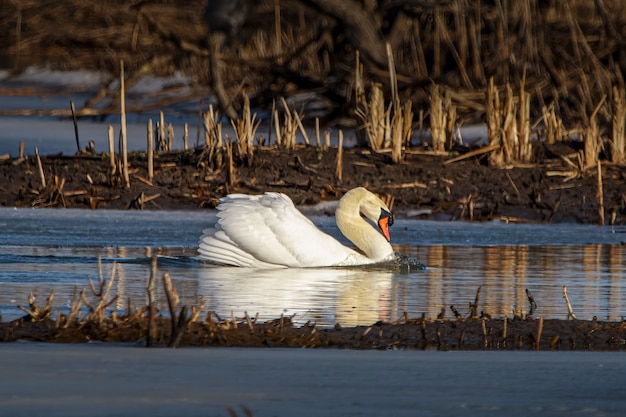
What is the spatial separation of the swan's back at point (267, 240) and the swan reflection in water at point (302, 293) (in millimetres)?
90

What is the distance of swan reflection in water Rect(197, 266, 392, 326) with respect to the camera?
22.8 feet

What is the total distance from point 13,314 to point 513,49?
1462cm

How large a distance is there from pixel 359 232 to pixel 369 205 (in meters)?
0.36

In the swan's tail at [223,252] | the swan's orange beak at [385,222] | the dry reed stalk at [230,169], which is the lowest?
the swan's tail at [223,252]

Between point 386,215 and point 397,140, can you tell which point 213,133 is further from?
point 386,215

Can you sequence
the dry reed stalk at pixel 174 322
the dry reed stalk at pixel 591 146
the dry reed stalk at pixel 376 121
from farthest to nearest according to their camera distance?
the dry reed stalk at pixel 376 121
the dry reed stalk at pixel 591 146
the dry reed stalk at pixel 174 322

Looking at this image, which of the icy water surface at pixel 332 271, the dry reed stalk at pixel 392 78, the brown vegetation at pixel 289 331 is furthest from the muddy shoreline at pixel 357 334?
the dry reed stalk at pixel 392 78

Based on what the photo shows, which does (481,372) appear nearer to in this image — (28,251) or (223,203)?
(223,203)

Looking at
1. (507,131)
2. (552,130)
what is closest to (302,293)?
(507,131)

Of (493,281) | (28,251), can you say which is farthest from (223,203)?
(493,281)

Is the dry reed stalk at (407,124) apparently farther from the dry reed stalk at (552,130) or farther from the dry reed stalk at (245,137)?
the dry reed stalk at (245,137)

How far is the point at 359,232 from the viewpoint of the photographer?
33.3 feet

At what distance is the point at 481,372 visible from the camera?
512 centimetres

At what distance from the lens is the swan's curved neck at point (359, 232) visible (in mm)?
9867
